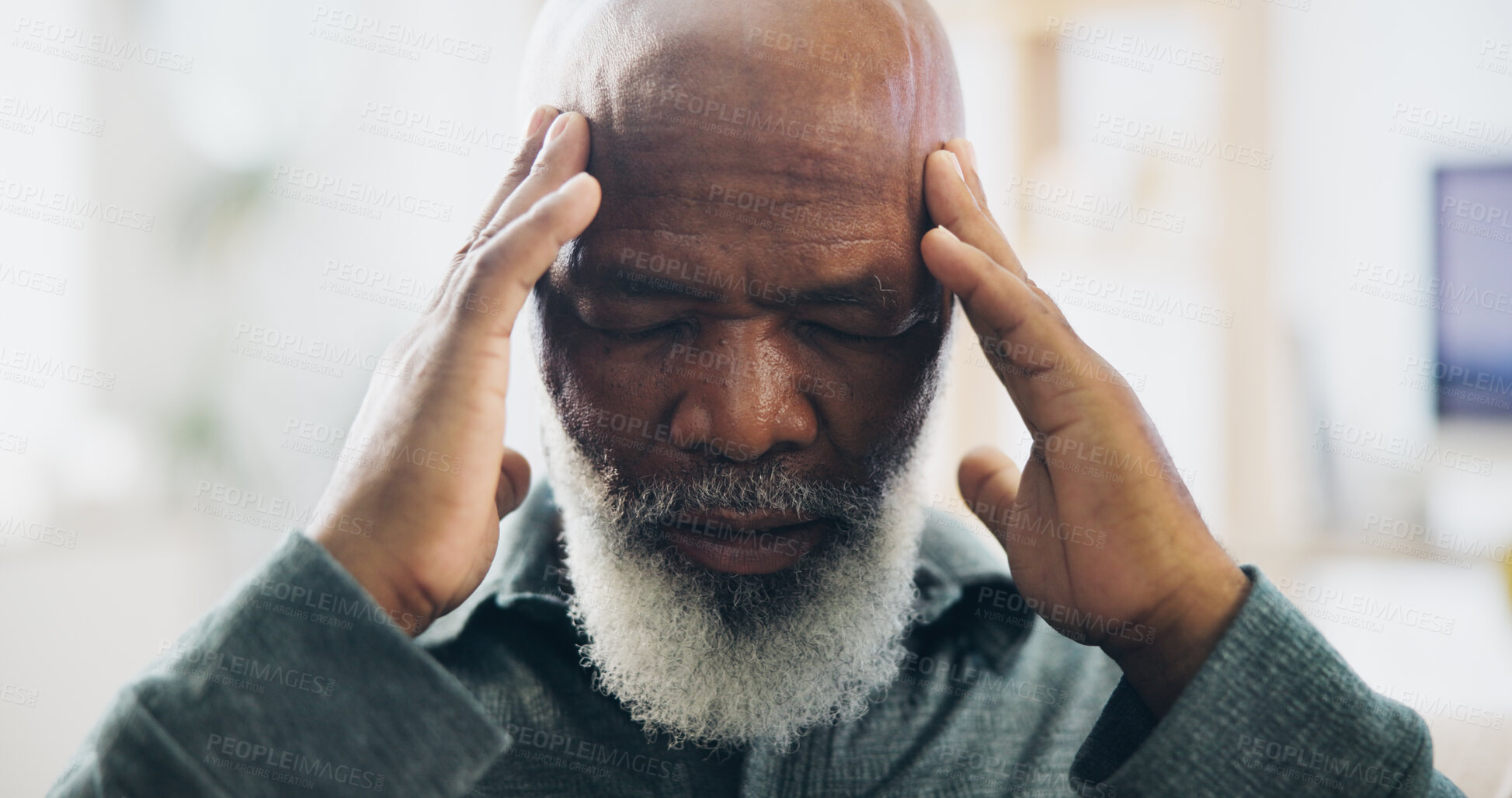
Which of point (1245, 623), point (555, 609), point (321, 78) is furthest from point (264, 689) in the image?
point (321, 78)

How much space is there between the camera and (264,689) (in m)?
0.85

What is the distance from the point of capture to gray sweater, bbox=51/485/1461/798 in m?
0.82

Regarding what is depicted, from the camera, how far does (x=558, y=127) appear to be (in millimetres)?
1096

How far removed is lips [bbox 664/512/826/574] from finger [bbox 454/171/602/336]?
0.30 m

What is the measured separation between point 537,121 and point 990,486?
693 mm

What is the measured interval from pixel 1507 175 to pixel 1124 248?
1.04 meters

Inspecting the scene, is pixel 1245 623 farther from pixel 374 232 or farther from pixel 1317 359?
pixel 374 232
